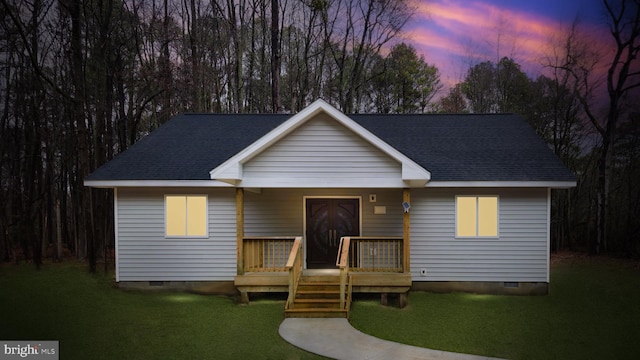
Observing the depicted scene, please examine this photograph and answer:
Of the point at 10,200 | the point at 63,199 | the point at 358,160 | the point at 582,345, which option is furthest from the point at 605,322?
the point at 63,199

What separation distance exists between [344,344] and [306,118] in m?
4.91

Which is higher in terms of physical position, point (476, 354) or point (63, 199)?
point (63, 199)

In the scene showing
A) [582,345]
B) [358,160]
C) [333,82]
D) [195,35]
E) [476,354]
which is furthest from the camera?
[333,82]

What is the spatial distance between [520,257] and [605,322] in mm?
2441

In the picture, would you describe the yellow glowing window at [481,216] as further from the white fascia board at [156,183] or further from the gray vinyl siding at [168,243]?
the white fascia board at [156,183]

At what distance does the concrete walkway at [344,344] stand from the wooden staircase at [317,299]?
9.7 inches

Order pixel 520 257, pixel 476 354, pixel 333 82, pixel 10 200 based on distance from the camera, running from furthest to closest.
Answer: pixel 333 82 < pixel 10 200 < pixel 520 257 < pixel 476 354

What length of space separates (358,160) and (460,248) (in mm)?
3771

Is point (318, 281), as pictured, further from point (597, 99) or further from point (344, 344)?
point (597, 99)

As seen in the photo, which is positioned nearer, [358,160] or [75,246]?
[358,160]

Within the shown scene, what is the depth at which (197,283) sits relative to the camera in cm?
1080

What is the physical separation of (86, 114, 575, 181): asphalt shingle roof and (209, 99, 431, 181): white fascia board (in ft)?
4.61

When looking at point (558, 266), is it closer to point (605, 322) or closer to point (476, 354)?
point (605, 322)

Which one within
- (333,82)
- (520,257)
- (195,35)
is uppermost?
(195,35)
